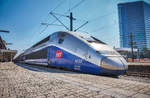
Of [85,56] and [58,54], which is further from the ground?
[58,54]

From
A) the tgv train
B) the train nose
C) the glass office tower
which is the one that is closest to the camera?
the train nose

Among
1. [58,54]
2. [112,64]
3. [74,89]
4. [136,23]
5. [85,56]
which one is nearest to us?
[74,89]

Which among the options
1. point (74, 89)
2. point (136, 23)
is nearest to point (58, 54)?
point (74, 89)

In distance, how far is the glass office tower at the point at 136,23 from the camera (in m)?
135

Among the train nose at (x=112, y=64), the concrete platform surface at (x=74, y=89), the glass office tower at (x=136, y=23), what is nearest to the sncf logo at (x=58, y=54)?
the train nose at (x=112, y=64)

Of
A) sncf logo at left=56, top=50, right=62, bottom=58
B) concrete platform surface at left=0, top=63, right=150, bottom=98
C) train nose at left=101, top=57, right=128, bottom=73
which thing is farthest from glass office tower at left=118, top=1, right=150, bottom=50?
concrete platform surface at left=0, top=63, right=150, bottom=98

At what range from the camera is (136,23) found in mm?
138375

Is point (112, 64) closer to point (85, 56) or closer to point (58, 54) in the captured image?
point (85, 56)

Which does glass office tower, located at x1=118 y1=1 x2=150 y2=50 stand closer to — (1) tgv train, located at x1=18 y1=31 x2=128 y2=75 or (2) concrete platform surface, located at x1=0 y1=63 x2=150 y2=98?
(1) tgv train, located at x1=18 y1=31 x2=128 y2=75

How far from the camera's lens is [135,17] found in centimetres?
14162

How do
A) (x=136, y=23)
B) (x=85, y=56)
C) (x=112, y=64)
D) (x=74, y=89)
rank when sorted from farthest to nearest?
(x=136, y=23), (x=85, y=56), (x=112, y=64), (x=74, y=89)

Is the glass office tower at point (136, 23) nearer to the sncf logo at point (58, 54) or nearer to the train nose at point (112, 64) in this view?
the sncf logo at point (58, 54)

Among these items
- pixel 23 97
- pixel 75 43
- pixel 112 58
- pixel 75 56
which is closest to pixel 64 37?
pixel 75 43

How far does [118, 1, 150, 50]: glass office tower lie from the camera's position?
443ft
